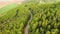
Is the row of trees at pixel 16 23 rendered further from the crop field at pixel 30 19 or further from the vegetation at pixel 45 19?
the vegetation at pixel 45 19

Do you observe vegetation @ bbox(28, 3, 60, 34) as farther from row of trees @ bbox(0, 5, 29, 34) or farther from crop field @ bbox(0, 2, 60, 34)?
row of trees @ bbox(0, 5, 29, 34)

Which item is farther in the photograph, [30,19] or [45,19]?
[30,19]

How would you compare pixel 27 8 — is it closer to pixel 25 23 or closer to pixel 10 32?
pixel 25 23

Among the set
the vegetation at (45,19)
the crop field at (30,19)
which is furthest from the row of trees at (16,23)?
the vegetation at (45,19)

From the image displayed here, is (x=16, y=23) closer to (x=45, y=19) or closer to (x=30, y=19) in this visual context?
(x=30, y=19)

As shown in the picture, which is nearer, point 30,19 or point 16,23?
point 16,23

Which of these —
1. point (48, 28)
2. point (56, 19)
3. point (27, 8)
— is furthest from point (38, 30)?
point (27, 8)

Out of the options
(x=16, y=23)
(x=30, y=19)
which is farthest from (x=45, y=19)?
(x=16, y=23)

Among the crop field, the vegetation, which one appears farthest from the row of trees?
the vegetation
